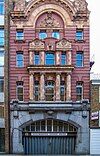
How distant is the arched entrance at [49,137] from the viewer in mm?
53344

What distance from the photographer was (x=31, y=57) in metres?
53.9

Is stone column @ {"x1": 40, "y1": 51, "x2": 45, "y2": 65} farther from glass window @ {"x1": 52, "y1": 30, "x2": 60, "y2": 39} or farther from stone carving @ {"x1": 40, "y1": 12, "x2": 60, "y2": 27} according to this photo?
stone carving @ {"x1": 40, "y1": 12, "x2": 60, "y2": 27}

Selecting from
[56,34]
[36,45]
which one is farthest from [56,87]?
[56,34]

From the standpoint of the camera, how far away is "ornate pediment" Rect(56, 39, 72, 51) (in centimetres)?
5403

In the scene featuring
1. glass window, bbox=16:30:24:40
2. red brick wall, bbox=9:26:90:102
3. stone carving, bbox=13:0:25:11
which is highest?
stone carving, bbox=13:0:25:11

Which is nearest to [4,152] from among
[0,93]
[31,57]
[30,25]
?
[0,93]

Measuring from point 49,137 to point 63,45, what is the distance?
9.73 meters

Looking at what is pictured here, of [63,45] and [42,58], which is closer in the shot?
[42,58]

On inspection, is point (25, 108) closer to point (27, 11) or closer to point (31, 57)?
point (31, 57)

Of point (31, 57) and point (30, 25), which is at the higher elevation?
point (30, 25)

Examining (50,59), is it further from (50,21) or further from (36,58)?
(50,21)

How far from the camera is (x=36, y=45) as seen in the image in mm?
54156

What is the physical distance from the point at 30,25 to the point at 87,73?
7.95m

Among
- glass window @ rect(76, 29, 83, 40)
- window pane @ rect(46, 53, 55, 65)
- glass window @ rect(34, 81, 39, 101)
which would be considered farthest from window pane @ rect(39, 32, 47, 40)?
glass window @ rect(34, 81, 39, 101)
